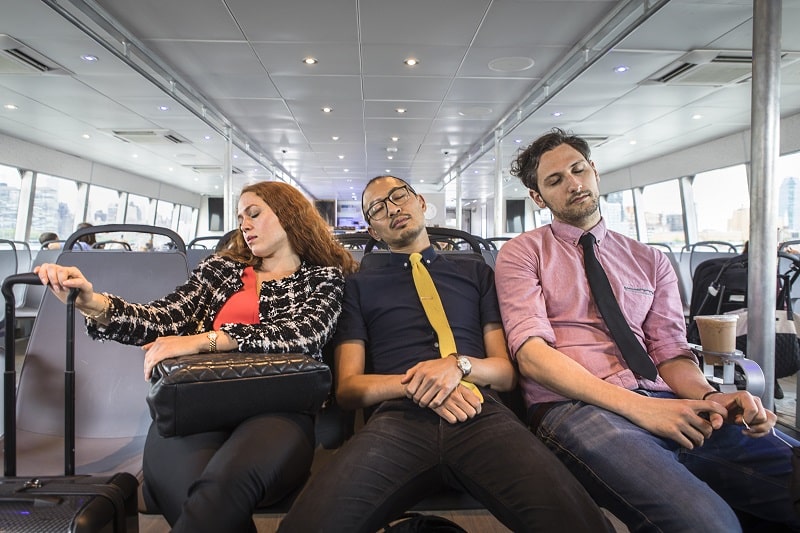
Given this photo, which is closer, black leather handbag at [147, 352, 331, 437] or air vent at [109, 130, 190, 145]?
black leather handbag at [147, 352, 331, 437]

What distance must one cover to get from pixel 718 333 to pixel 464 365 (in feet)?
2.50

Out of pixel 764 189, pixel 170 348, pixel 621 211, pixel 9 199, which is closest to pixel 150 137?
pixel 9 199

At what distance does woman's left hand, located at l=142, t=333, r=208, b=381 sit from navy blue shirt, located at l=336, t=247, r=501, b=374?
0.43 meters

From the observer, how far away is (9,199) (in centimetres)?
998

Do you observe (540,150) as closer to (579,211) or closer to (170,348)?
(579,211)

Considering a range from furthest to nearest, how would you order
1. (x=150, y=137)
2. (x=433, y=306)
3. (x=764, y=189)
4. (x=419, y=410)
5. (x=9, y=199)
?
1. (x=9, y=199)
2. (x=150, y=137)
3. (x=764, y=189)
4. (x=433, y=306)
5. (x=419, y=410)

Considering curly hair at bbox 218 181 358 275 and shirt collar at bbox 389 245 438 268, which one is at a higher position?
curly hair at bbox 218 181 358 275

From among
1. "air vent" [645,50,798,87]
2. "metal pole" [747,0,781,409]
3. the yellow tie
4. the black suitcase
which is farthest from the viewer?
"air vent" [645,50,798,87]

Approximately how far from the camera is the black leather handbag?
3.56 ft

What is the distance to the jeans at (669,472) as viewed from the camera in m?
0.99

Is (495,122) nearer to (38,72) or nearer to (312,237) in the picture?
(38,72)

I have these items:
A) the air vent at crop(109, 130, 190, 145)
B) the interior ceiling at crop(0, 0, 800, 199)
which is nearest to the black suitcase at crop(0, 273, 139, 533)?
the interior ceiling at crop(0, 0, 800, 199)

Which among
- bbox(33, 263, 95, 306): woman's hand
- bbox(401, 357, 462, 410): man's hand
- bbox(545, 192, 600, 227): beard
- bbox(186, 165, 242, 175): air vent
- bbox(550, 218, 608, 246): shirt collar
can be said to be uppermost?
bbox(186, 165, 242, 175): air vent

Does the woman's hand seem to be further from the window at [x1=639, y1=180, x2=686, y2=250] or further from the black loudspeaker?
the black loudspeaker
